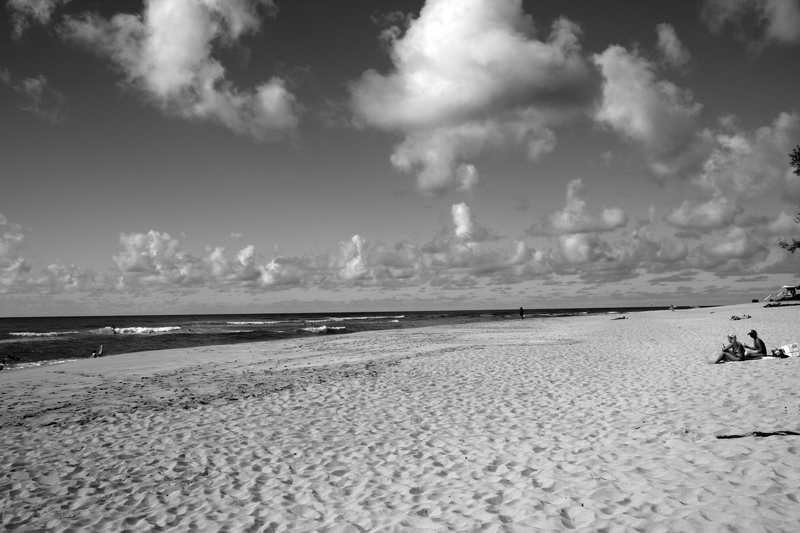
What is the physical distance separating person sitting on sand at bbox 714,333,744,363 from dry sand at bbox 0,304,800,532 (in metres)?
1.06

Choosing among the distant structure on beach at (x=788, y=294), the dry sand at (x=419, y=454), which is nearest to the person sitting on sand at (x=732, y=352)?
the dry sand at (x=419, y=454)

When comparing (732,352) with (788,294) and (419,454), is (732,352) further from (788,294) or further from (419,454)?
(788,294)

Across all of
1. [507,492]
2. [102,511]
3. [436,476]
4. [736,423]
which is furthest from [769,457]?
[102,511]

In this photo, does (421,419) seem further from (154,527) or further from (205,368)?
(205,368)

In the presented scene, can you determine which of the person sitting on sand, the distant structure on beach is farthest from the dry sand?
the distant structure on beach

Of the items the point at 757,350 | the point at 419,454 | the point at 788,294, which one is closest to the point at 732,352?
the point at 757,350

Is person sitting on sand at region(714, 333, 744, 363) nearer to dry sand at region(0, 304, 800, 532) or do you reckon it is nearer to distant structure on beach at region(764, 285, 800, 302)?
dry sand at region(0, 304, 800, 532)

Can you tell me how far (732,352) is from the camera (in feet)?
55.1

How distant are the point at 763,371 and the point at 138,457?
56.6 ft

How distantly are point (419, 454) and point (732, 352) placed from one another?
47.6ft

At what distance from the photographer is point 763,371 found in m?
14.1

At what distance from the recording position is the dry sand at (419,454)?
6199 mm

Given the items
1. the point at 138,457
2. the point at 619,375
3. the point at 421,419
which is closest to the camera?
the point at 138,457

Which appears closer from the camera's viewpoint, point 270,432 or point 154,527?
point 154,527
